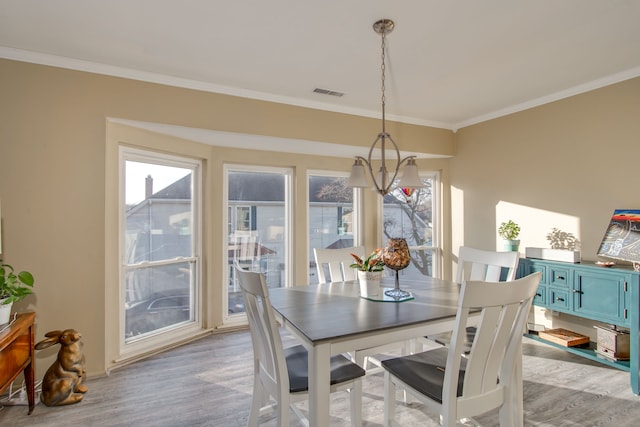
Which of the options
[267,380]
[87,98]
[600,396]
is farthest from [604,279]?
[87,98]

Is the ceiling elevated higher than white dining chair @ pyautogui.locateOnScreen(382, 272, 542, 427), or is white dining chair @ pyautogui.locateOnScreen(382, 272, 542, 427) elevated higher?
Result: the ceiling

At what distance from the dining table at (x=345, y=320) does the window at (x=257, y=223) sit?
5.51ft

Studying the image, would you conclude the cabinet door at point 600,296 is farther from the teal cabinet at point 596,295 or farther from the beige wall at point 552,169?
the beige wall at point 552,169

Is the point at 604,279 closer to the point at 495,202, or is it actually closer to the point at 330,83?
the point at 495,202

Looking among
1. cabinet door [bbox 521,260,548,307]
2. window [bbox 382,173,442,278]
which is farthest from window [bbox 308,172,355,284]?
cabinet door [bbox 521,260,548,307]

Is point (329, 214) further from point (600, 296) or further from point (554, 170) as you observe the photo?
point (600, 296)

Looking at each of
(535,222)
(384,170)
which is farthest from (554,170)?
(384,170)

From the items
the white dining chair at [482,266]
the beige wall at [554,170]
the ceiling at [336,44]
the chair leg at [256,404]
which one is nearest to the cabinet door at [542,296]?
the beige wall at [554,170]

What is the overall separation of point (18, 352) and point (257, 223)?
2.38 meters

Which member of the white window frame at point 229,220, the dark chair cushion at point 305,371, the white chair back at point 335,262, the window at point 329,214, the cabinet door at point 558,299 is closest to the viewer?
the dark chair cushion at point 305,371

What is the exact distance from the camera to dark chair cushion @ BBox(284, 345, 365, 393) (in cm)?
178

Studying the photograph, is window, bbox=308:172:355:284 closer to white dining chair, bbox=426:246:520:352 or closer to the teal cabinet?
white dining chair, bbox=426:246:520:352

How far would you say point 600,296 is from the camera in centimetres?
290

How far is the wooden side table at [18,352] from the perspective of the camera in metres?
1.98
